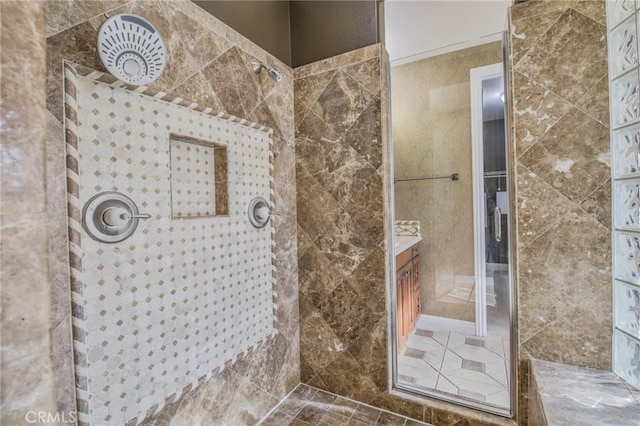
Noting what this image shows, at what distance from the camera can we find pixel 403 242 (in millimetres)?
1933

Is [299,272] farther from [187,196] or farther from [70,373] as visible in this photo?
[70,373]

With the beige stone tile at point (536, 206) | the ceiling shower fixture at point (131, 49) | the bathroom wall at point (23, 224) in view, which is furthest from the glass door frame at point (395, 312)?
the bathroom wall at point (23, 224)

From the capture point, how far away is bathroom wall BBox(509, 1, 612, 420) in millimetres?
1206

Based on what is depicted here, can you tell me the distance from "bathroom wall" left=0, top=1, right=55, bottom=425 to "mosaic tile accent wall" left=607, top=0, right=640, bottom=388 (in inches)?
67.3

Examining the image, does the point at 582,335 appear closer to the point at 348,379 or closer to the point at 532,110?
the point at 532,110

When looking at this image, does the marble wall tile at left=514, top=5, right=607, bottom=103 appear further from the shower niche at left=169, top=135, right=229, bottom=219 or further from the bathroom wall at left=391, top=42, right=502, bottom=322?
the shower niche at left=169, top=135, right=229, bottom=219

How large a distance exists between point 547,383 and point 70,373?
175 cm

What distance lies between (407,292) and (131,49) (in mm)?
1962

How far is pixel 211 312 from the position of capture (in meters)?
1.26

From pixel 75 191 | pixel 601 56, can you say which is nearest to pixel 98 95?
pixel 75 191

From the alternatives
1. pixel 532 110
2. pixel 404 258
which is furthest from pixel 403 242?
pixel 532 110

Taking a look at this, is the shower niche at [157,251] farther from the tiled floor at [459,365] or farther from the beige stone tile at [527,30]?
the beige stone tile at [527,30]

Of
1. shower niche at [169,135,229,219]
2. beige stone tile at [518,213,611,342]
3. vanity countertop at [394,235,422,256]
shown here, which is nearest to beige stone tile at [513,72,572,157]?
beige stone tile at [518,213,611,342]

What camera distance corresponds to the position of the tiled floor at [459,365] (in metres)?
1.56
